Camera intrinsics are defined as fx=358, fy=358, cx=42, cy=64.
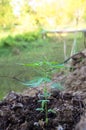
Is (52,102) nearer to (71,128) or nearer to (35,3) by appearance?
(71,128)

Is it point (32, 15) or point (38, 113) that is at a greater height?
point (38, 113)

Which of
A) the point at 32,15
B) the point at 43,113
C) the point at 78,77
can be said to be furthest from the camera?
the point at 32,15

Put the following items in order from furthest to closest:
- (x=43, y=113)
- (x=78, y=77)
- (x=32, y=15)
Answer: (x=32, y=15) < (x=78, y=77) < (x=43, y=113)

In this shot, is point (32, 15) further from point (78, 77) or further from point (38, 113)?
point (38, 113)

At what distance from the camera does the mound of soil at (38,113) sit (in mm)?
1302

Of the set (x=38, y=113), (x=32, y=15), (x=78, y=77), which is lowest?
(x=32, y=15)

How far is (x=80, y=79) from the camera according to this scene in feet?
8.38

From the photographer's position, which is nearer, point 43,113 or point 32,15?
point 43,113

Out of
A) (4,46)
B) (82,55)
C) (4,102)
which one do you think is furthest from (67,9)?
(4,102)

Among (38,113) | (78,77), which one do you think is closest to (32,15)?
(78,77)

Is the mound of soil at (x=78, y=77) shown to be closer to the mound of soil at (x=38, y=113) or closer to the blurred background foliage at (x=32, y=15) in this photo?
the mound of soil at (x=38, y=113)

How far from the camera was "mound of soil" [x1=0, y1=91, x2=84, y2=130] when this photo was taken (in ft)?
4.27

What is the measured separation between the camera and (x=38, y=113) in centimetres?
139

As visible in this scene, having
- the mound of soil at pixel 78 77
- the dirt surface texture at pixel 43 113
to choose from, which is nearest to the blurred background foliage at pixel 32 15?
→ the mound of soil at pixel 78 77
